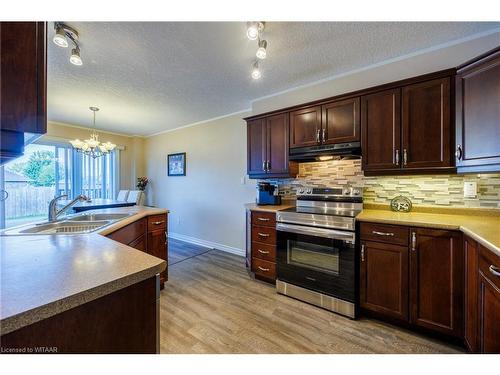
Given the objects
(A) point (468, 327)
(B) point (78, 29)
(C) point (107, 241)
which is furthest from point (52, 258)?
(A) point (468, 327)

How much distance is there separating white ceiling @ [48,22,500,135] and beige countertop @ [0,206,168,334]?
1.65 m

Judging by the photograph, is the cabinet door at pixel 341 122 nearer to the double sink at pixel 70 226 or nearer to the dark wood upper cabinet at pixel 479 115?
the dark wood upper cabinet at pixel 479 115

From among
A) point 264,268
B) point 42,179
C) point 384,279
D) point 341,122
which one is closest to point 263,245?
point 264,268

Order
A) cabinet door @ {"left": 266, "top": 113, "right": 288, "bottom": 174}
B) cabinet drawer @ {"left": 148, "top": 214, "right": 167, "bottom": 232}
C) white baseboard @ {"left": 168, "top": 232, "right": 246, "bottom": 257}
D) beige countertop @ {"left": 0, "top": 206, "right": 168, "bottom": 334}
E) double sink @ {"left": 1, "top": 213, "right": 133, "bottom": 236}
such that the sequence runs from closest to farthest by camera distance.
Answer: beige countertop @ {"left": 0, "top": 206, "right": 168, "bottom": 334} → double sink @ {"left": 1, "top": 213, "right": 133, "bottom": 236} → cabinet drawer @ {"left": 148, "top": 214, "right": 167, "bottom": 232} → cabinet door @ {"left": 266, "top": 113, "right": 288, "bottom": 174} → white baseboard @ {"left": 168, "top": 232, "right": 246, "bottom": 257}

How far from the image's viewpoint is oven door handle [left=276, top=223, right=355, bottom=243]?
1.91 m

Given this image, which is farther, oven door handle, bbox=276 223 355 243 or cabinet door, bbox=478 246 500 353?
oven door handle, bbox=276 223 355 243

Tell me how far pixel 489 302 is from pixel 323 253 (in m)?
1.08

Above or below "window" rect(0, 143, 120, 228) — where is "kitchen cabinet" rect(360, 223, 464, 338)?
below

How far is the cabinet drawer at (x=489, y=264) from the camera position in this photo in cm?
107

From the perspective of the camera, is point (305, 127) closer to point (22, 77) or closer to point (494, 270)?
point (494, 270)

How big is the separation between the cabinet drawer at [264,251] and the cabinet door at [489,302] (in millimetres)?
1635

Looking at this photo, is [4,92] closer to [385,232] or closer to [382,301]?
[385,232]

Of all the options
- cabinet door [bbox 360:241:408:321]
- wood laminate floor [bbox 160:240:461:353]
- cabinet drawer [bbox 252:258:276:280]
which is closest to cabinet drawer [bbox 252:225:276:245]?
cabinet drawer [bbox 252:258:276:280]

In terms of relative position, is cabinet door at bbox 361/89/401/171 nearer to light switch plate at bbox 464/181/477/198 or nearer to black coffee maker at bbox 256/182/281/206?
light switch plate at bbox 464/181/477/198
